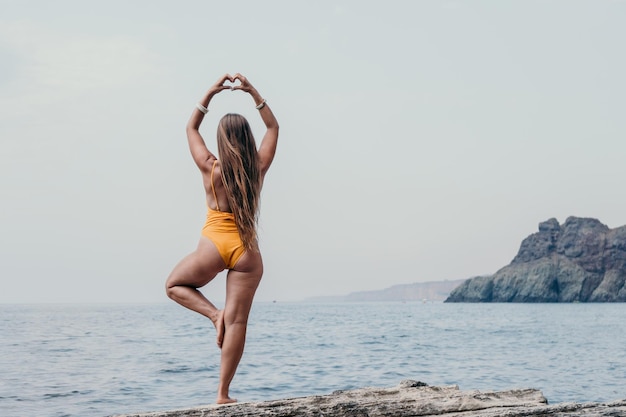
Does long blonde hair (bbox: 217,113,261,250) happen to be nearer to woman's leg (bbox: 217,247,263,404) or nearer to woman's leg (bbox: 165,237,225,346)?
woman's leg (bbox: 217,247,263,404)

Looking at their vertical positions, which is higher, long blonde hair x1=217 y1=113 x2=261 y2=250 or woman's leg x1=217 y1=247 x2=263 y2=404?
long blonde hair x1=217 y1=113 x2=261 y2=250

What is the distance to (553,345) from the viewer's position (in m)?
41.5

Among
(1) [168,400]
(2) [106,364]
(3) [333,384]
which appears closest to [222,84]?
(1) [168,400]

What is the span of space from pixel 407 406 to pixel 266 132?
2795 millimetres

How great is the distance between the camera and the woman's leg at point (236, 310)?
661 centimetres

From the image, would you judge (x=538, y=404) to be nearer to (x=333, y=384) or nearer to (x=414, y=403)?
(x=414, y=403)

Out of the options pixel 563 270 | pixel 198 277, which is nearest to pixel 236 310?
pixel 198 277

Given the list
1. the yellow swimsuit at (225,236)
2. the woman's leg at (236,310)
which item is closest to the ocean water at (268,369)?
the woman's leg at (236,310)

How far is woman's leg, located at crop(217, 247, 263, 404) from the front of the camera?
21.7 ft

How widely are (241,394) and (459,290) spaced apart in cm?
18068

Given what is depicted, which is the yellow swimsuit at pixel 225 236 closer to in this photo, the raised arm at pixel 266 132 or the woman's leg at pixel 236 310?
the woman's leg at pixel 236 310

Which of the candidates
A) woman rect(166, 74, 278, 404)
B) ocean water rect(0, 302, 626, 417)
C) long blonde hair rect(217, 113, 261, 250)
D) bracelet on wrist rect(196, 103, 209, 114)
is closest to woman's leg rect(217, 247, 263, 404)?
woman rect(166, 74, 278, 404)

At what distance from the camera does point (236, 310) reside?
661 cm

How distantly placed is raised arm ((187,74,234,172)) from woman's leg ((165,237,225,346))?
715mm
